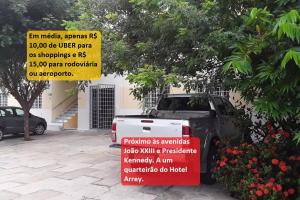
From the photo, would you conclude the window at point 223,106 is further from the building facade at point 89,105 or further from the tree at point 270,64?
the building facade at point 89,105

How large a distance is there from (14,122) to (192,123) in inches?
446

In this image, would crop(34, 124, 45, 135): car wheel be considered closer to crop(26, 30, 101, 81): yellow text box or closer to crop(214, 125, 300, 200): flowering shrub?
crop(26, 30, 101, 81): yellow text box

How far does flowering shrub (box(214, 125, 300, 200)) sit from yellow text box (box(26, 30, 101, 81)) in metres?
3.33

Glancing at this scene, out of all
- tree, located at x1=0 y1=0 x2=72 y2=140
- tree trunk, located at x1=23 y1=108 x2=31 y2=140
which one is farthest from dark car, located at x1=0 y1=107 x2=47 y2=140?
tree, located at x1=0 y1=0 x2=72 y2=140

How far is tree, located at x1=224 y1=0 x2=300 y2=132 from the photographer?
14.2ft

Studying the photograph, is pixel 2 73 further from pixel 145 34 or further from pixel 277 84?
pixel 277 84

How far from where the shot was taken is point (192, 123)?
6.43 metres

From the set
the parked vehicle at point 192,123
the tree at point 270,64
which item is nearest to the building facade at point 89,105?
the parked vehicle at point 192,123

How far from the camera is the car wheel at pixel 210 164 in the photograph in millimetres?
7137

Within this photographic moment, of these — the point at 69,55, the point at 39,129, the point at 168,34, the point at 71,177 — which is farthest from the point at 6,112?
the point at 168,34

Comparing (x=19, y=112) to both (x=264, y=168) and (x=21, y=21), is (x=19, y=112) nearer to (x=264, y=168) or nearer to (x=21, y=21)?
(x=21, y=21)

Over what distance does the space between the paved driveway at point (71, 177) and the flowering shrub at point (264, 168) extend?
59 centimetres

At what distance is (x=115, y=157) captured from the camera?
34.1ft

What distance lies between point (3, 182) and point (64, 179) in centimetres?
132
